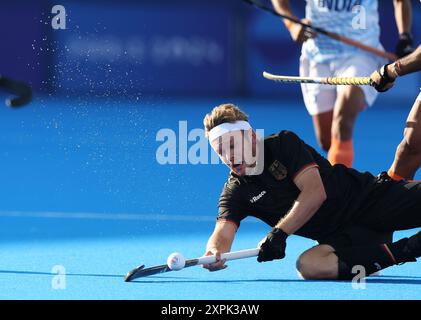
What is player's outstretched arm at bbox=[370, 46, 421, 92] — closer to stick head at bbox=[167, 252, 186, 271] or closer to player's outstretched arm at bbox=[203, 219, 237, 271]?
player's outstretched arm at bbox=[203, 219, 237, 271]

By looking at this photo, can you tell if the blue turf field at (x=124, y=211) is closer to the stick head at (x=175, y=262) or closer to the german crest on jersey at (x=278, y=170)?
the stick head at (x=175, y=262)

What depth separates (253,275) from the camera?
6.37 meters

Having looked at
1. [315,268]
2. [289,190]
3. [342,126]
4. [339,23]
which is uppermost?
[339,23]

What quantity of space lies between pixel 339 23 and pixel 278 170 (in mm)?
3127

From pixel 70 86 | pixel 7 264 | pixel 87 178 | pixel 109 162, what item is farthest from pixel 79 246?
pixel 70 86

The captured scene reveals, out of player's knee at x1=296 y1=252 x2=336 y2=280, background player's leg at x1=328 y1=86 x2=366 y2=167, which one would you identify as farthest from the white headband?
background player's leg at x1=328 y1=86 x2=366 y2=167

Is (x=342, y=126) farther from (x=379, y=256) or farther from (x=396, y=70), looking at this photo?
(x=379, y=256)

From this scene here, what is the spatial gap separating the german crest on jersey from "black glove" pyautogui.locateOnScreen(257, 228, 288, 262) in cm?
29

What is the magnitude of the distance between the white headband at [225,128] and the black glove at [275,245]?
1.73 ft

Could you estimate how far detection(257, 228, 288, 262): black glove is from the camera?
5.97 metres

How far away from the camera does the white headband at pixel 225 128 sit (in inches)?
239

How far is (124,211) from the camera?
8844 mm

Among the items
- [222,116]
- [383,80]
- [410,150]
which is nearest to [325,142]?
[410,150]

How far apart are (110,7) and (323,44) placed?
926cm
